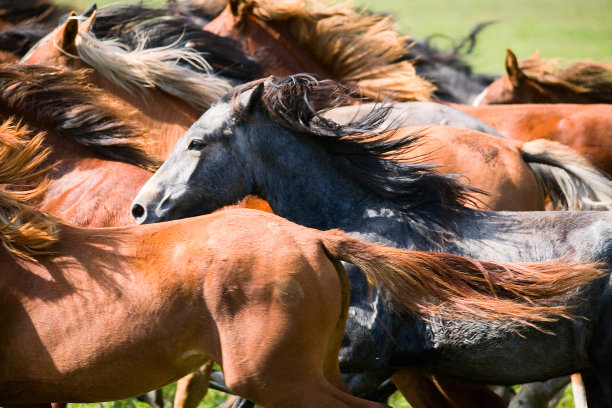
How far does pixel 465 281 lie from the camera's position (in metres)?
3.13

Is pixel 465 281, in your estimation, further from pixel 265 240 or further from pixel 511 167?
pixel 511 167

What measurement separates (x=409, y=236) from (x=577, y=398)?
1.54 meters

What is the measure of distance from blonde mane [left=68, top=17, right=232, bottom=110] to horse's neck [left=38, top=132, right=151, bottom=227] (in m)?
0.83

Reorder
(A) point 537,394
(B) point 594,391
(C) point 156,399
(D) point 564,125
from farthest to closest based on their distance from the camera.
A: 1. (D) point 564,125
2. (C) point 156,399
3. (A) point 537,394
4. (B) point 594,391

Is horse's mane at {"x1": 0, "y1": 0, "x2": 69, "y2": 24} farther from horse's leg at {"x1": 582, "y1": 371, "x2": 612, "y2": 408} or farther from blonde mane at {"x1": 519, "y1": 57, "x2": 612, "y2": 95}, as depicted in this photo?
horse's leg at {"x1": 582, "y1": 371, "x2": 612, "y2": 408}

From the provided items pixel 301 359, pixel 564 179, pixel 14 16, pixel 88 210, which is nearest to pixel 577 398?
pixel 564 179

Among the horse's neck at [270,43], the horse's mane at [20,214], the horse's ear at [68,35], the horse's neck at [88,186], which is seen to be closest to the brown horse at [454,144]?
the horse's ear at [68,35]

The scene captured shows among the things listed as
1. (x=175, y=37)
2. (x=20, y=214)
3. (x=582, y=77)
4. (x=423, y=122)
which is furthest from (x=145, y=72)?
(x=582, y=77)

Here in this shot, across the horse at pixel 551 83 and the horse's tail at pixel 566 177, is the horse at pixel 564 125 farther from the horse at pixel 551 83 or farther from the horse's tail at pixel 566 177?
the horse's tail at pixel 566 177

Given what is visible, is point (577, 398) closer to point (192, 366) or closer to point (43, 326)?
point (192, 366)

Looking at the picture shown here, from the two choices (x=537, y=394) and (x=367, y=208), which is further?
(x=537, y=394)

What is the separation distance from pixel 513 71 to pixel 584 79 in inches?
22.8

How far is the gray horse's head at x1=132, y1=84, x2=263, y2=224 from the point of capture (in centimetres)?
380

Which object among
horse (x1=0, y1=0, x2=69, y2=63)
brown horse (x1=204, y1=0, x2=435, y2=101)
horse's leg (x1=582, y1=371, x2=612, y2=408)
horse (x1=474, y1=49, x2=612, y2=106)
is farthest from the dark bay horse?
horse (x1=474, y1=49, x2=612, y2=106)
